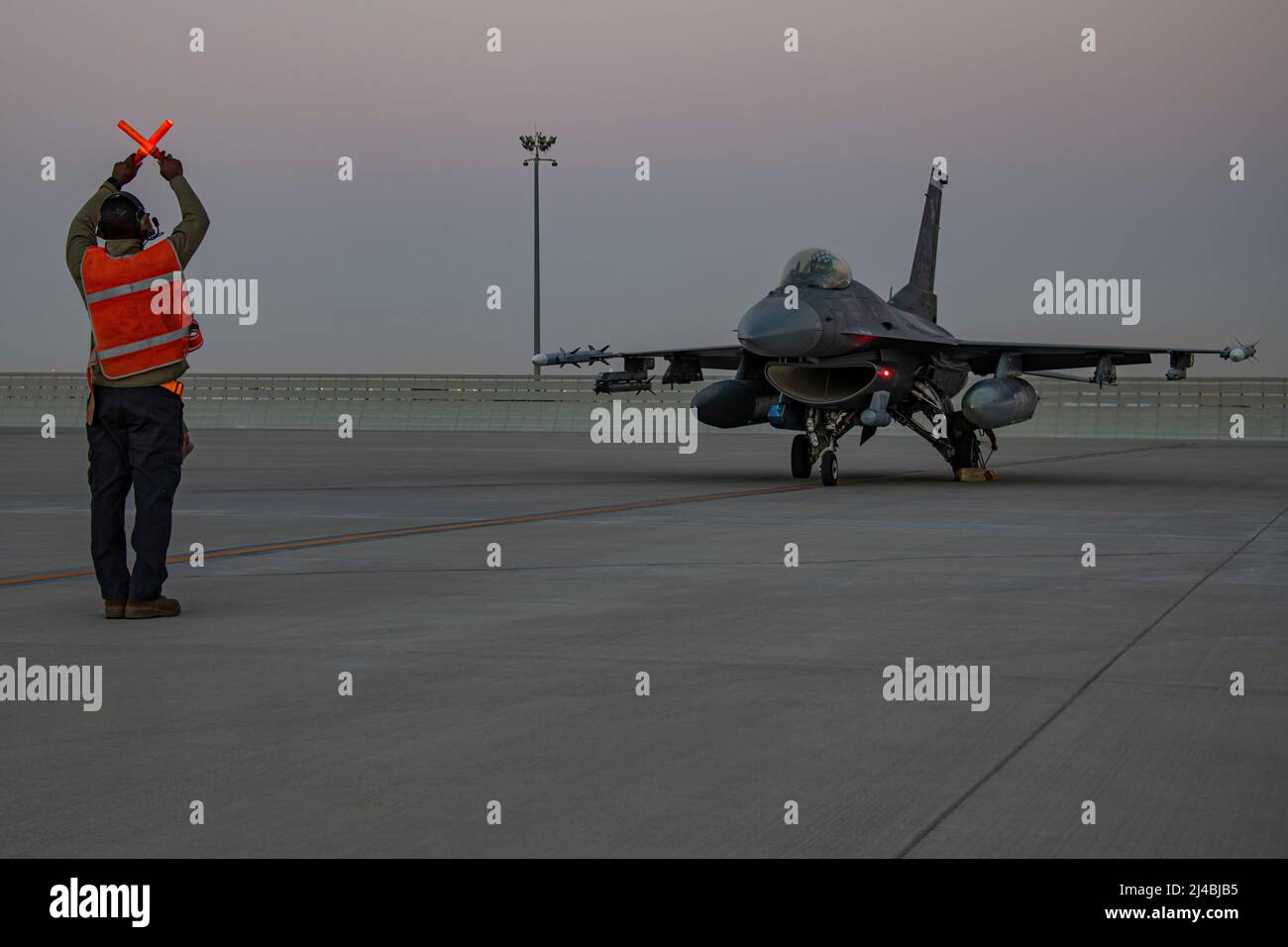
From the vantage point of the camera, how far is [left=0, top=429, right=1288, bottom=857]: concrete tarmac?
173 inches

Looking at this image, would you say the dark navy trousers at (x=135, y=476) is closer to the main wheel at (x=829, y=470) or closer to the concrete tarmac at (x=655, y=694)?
the concrete tarmac at (x=655, y=694)

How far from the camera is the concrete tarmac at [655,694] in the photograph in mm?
4395

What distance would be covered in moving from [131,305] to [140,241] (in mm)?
400

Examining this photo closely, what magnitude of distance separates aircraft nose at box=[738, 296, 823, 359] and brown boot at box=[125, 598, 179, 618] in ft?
43.5

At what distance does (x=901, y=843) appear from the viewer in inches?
165

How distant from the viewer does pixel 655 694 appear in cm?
630

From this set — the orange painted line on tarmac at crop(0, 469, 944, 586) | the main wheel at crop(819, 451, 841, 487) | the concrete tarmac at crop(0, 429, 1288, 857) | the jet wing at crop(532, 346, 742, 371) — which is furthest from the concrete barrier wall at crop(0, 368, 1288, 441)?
the concrete tarmac at crop(0, 429, 1288, 857)

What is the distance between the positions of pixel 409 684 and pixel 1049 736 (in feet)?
8.72

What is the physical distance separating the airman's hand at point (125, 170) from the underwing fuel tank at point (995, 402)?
1614cm

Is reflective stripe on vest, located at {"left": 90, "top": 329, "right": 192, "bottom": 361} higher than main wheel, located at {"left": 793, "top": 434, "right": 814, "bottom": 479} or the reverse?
higher

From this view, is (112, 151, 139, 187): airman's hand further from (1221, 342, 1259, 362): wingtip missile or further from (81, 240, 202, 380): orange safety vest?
(1221, 342, 1259, 362): wingtip missile
